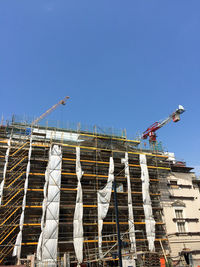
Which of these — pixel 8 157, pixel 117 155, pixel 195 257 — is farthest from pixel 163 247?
pixel 8 157

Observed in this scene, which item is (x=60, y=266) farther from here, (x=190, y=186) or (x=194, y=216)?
(x=190, y=186)

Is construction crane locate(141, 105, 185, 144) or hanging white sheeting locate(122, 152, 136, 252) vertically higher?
construction crane locate(141, 105, 185, 144)

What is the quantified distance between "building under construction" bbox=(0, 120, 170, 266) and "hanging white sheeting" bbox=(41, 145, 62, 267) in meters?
0.02

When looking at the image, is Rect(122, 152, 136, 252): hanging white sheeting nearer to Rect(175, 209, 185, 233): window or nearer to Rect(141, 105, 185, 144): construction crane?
Rect(175, 209, 185, 233): window

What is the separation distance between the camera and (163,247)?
3183 cm

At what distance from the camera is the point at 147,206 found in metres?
32.2

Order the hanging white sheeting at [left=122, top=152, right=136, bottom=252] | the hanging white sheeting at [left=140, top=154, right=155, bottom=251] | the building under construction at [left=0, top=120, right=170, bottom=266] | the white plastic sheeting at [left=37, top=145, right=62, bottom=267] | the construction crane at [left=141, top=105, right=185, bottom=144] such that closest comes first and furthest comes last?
the white plastic sheeting at [left=37, top=145, right=62, bottom=267] → the building under construction at [left=0, top=120, right=170, bottom=266] → the hanging white sheeting at [left=122, top=152, right=136, bottom=252] → the hanging white sheeting at [left=140, top=154, right=155, bottom=251] → the construction crane at [left=141, top=105, right=185, bottom=144]

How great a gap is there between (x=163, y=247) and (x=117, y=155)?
1451cm

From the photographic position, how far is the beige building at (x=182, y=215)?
32.3 metres

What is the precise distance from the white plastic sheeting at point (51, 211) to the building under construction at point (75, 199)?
0.09 metres

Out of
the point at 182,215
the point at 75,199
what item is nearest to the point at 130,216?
the point at 75,199

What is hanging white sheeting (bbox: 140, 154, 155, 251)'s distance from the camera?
3032cm

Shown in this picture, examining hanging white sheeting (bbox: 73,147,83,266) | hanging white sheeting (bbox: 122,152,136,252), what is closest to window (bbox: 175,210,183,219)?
hanging white sheeting (bbox: 122,152,136,252)

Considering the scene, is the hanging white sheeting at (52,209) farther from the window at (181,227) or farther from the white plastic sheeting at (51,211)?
the window at (181,227)
